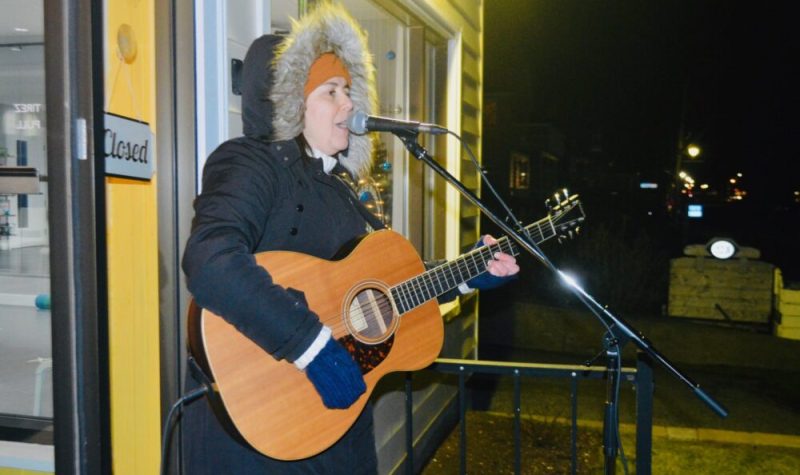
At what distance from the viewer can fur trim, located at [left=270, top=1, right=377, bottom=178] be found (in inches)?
78.5

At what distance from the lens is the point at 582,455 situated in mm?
5066

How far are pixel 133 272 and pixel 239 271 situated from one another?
0.70 m

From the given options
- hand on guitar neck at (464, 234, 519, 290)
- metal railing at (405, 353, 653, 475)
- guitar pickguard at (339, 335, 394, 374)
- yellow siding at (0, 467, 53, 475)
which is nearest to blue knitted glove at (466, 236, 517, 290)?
hand on guitar neck at (464, 234, 519, 290)

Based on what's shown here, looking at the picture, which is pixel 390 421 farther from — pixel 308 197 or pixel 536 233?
pixel 308 197

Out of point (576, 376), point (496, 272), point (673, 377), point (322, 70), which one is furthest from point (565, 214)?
point (673, 377)

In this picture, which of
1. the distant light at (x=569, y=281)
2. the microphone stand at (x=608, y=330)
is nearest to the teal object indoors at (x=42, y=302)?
the microphone stand at (x=608, y=330)

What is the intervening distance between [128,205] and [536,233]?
4.76ft

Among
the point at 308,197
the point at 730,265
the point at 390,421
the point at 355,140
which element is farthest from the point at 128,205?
the point at 730,265

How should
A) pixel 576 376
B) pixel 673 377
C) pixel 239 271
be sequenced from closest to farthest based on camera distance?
1. pixel 239 271
2. pixel 576 376
3. pixel 673 377

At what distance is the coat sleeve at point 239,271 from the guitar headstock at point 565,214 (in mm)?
1119

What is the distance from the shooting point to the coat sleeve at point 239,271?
5.16 feet

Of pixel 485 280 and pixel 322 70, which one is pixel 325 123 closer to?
pixel 322 70

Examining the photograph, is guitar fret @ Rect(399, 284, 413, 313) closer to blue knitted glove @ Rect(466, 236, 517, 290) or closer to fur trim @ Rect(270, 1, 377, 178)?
blue knitted glove @ Rect(466, 236, 517, 290)

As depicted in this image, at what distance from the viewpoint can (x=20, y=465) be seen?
6.99 feet
